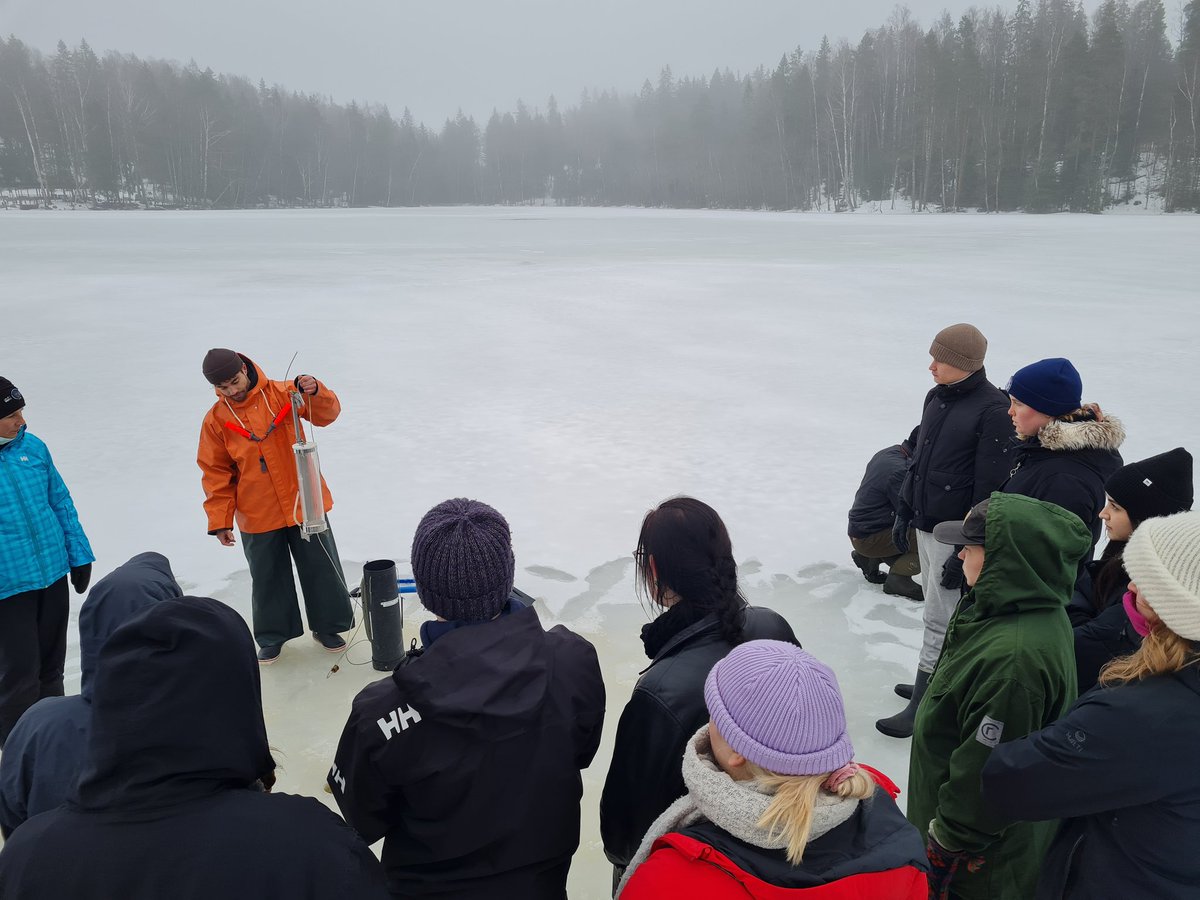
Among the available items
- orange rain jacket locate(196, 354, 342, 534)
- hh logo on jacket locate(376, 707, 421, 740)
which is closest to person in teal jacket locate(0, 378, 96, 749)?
orange rain jacket locate(196, 354, 342, 534)

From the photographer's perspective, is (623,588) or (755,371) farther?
(755,371)

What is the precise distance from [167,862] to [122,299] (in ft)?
48.9

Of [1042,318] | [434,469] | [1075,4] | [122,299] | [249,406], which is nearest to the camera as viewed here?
[249,406]

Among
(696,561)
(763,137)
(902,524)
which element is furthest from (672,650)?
(763,137)

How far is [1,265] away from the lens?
676 inches

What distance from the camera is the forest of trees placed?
136ft

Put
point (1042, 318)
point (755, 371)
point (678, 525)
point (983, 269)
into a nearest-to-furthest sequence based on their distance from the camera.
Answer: point (678, 525) < point (755, 371) < point (1042, 318) < point (983, 269)

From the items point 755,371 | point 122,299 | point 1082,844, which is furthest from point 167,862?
point 122,299

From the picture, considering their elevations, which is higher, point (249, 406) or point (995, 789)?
point (249, 406)

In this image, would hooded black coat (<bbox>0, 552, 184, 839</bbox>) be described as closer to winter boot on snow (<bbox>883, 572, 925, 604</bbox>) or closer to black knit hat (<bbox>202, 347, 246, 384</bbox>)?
black knit hat (<bbox>202, 347, 246, 384</bbox>)

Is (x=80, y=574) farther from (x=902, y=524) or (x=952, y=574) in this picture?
(x=902, y=524)

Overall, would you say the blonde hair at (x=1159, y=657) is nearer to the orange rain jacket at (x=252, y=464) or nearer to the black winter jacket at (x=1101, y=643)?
the black winter jacket at (x=1101, y=643)

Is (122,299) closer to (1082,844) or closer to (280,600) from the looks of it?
(280,600)

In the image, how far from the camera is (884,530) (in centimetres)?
442
